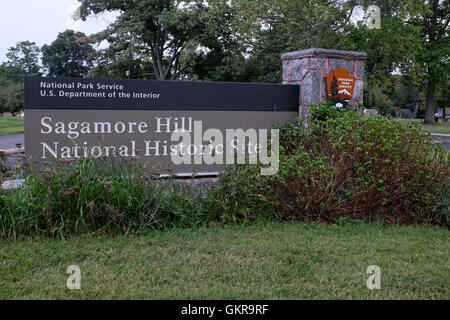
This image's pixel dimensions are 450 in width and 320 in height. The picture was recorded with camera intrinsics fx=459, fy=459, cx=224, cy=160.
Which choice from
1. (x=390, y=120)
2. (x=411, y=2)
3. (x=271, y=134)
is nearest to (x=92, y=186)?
(x=271, y=134)

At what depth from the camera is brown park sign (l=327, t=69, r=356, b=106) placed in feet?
21.7

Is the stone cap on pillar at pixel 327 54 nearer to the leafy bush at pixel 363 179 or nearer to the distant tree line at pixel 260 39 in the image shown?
the leafy bush at pixel 363 179

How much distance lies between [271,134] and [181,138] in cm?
123

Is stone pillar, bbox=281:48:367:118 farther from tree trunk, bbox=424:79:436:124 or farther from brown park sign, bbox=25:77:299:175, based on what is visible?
tree trunk, bbox=424:79:436:124

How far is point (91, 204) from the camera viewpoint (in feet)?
13.8

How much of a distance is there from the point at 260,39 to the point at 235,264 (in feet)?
78.2

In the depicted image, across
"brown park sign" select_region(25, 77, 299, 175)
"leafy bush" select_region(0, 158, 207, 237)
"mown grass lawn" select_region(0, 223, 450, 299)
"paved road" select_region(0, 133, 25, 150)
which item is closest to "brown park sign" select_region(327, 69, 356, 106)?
"brown park sign" select_region(25, 77, 299, 175)

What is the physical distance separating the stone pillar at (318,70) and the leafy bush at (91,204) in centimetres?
262

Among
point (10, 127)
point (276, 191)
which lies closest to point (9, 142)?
point (10, 127)

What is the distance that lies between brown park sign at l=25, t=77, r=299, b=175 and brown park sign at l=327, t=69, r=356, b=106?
1.63 ft

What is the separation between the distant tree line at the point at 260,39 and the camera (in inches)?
848

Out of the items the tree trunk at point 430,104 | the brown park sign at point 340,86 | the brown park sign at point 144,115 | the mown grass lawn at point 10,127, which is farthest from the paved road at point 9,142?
the tree trunk at point 430,104

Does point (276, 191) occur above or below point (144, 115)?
below

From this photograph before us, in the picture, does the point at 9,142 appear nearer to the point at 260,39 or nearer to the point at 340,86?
the point at 340,86
